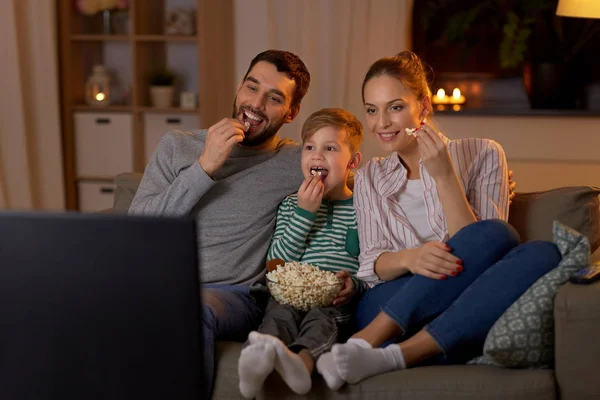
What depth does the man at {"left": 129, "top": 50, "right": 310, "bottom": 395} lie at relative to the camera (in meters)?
2.15

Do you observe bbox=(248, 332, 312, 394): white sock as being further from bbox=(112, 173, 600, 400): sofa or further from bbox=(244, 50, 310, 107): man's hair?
bbox=(244, 50, 310, 107): man's hair

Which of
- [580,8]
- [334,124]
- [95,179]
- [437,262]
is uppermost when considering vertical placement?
[580,8]

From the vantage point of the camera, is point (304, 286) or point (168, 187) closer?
point (304, 286)

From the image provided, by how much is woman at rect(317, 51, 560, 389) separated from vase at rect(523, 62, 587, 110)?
227 cm

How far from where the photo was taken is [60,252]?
959 mm

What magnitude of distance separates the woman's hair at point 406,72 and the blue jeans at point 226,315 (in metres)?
0.64

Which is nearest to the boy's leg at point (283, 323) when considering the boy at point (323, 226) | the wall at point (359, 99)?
the boy at point (323, 226)

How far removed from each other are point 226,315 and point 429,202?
0.57 m

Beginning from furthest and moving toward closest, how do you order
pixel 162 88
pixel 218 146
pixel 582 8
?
pixel 162 88 → pixel 582 8 → pixel 218 146

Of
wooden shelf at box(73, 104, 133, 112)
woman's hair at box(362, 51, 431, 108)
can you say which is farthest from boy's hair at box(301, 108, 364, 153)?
wooden shelf at box(73, 104, 133, 112)

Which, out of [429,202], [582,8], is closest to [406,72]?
[429,202]

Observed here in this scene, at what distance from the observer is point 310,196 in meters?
2.06

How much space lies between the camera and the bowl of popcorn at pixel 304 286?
6.24 feet

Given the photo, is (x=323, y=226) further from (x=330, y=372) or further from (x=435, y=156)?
(x=330, y=372)
